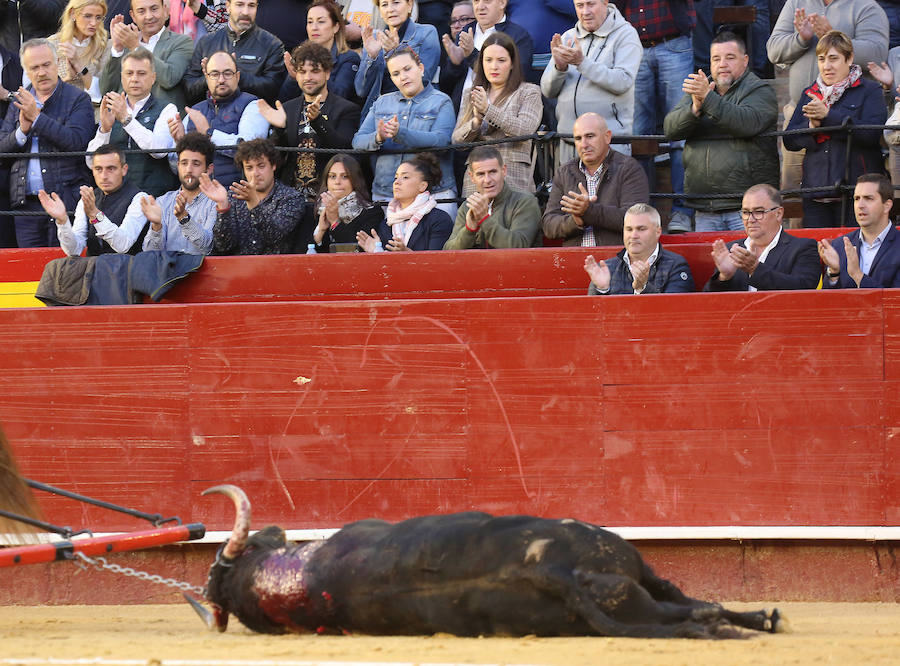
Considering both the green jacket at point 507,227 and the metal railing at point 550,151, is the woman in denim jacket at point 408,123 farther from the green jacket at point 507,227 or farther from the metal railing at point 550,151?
the green jacket at point 507,227

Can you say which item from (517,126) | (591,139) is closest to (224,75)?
(517,126)

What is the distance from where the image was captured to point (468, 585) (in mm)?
4270

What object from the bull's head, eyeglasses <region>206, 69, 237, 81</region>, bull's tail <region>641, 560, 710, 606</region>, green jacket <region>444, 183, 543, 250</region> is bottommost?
the bull's head

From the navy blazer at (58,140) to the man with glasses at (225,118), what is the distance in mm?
689

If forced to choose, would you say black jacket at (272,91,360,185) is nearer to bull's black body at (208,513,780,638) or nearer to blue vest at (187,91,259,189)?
blue vest at (187,91,259,189)

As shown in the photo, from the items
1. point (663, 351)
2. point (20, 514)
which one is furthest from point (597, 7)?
point (20, 514)

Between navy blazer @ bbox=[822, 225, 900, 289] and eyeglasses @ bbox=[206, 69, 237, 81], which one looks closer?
navy blazer @ bbox=[822, 225, 900, 289]

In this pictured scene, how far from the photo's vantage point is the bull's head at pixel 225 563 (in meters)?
4.69

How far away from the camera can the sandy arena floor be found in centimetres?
392

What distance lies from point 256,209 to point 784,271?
302 centimetres

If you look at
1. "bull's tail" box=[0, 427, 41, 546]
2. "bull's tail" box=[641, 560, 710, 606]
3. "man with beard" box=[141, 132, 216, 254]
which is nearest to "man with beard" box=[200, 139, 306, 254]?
"man with beard" box=[141, 132, 216, 254]

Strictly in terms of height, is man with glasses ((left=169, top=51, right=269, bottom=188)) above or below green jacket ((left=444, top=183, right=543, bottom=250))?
above

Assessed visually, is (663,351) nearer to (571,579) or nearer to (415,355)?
(415,355)

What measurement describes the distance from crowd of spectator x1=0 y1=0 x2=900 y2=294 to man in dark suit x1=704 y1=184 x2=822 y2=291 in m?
0.01
